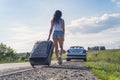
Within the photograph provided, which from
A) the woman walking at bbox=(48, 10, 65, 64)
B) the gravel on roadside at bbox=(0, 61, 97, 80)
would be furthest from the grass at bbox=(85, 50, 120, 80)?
the woman walking at bbox=(48, 10, 65, 64)

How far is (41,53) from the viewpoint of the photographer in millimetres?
16812

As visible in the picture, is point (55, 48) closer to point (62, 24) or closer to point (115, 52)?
point (62, 24)

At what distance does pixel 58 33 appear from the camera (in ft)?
56.9

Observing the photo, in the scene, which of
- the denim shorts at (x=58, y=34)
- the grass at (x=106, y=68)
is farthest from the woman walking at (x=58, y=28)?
the grass at (x=106, y=68)

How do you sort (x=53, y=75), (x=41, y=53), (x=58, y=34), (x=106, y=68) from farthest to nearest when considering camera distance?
1. (x=58, y=34)
2. (x=41, y=53)
3. (x=106, y=68)
4. (x=53, y=75)

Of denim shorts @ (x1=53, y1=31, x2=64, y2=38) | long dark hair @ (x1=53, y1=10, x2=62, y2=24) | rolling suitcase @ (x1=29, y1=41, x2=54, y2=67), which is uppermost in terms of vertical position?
long dark hair @ (x1=53, y1=10, x2=62, y2=24)

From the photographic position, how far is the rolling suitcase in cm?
1658

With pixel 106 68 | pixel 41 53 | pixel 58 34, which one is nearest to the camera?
pixel 106 68

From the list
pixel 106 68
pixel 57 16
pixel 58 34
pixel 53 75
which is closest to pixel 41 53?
pixel 58 34

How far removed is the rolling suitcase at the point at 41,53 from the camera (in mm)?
16578

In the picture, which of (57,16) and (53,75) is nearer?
(53,75)

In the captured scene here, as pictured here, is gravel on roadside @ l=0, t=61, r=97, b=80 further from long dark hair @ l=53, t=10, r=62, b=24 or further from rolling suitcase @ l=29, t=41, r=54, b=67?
long dark hair @ l=53, t=10, r=62, b=24

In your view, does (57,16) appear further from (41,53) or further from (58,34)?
(41,53)

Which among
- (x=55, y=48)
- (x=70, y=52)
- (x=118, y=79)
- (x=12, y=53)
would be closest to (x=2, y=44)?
(x=12, y=53)
